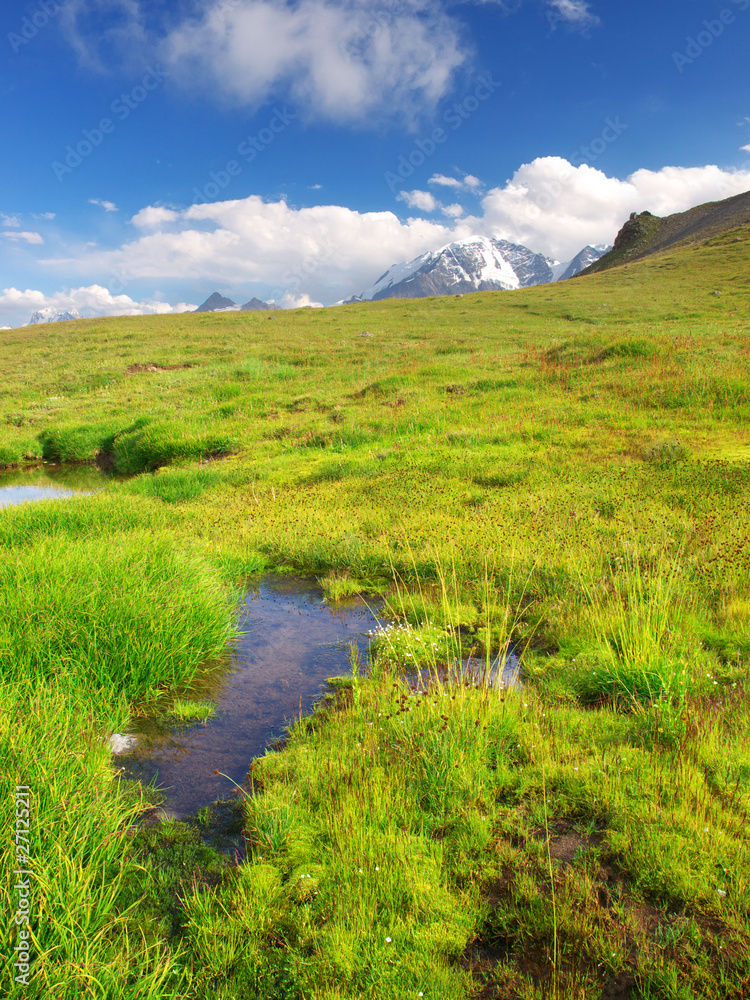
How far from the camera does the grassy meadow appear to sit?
2.71 m

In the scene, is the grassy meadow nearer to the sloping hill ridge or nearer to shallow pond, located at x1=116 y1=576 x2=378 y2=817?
shallow pond, located at x1=116 y1=576 x2=378 y2=817

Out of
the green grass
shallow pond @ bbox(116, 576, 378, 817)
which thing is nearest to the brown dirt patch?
shallow pond @ bbox(116, 576, 378, 817)

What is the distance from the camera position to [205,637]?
19.4 ft

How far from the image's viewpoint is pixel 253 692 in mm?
5508

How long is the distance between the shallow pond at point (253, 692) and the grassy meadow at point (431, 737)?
26 centimetres

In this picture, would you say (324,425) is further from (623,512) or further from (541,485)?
(623,512)

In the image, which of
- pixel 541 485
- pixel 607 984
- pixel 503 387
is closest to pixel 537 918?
pixel 607 984

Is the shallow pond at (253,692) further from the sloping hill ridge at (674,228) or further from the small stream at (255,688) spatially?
the sloping hill ridge at (674,228)

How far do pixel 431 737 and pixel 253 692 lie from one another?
2239mm

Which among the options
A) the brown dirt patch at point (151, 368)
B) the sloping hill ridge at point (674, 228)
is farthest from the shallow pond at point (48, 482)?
the sloping hill ridge at point (674, 228)

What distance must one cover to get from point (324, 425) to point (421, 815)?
548 inches

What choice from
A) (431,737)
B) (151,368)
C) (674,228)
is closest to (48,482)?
(431,737)

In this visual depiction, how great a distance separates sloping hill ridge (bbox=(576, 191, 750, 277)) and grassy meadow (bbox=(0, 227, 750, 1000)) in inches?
3435

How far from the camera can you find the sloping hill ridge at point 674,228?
264 ft
